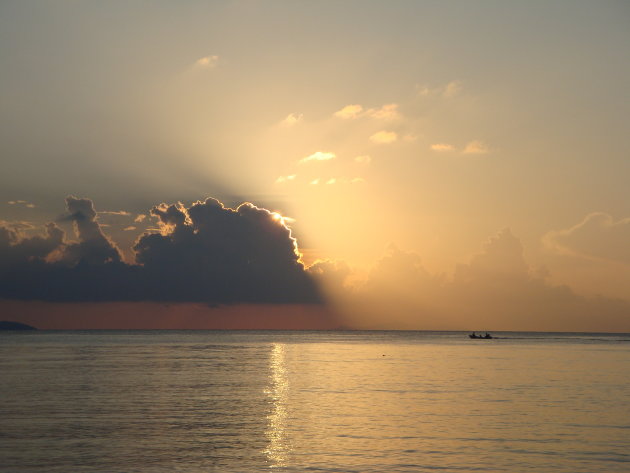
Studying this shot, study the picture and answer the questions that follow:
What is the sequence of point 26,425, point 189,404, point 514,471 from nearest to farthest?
point 514,471
point 26,425
point 189,404

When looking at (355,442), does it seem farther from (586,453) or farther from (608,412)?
(608,412)

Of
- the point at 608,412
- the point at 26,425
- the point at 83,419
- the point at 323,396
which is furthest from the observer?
the point at 323,396

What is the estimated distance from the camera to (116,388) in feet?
232

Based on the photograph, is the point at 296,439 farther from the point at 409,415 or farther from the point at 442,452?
the point at 409,415

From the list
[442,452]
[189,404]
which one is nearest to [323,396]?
[189,404]

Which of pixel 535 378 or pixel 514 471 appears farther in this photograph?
pixel 535 378

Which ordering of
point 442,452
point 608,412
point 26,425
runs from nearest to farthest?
point 442,452
point 26,425
point 608,412

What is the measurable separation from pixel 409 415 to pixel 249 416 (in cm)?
1245

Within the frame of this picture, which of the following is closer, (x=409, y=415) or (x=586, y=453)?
(x=586, y=453)

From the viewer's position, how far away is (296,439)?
42344 millimetres

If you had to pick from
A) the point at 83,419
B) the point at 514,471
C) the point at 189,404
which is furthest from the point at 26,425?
the point at 514,471

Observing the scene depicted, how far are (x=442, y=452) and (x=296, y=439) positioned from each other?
9397mm

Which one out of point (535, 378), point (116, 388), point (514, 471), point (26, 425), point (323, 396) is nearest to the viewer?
point (514, 471)

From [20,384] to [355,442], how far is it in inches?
1871
